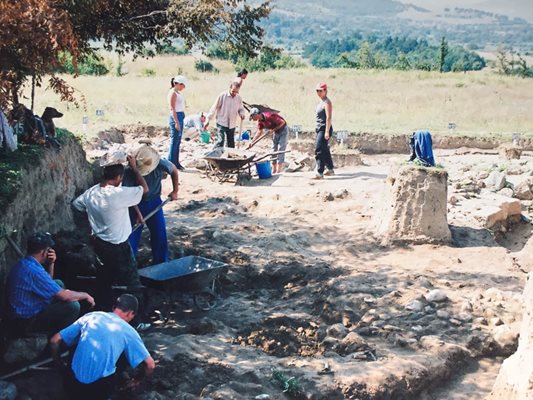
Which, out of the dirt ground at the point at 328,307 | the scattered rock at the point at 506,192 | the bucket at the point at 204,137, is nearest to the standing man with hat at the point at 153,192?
the dirt ground at the point at 328,307

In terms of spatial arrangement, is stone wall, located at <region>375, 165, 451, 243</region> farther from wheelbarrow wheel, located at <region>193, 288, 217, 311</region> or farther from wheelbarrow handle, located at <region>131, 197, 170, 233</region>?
wheelbarrow handle, located at <region>131, 197, 170, 233</region>

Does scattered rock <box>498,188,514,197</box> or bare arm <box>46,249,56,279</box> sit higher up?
bare arm <box>46,249,56,279</box>

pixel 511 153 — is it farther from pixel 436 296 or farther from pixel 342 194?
pixel 436 296

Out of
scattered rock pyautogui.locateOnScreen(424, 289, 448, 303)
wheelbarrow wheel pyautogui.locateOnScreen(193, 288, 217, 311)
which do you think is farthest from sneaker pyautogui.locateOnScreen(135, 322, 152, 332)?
scattered rock pyautogui.locateOnScreen(424, 289, 448, 303)

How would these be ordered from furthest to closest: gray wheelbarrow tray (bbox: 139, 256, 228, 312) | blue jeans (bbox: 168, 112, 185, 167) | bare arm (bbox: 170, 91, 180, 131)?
blue jeans (bbox: 168, 112, 185, 167) < bare arm (bbox: 170, 91, 180, 131) < gray wheelbarrow tray (bbox: 139, 256, 228, 312)

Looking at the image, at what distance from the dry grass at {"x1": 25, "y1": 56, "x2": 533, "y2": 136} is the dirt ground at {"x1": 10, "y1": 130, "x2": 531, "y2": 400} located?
8.82 m

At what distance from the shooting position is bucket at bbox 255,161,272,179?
43.3 feet

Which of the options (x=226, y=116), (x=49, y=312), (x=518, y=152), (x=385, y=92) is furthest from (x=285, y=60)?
(x=49, y=312)

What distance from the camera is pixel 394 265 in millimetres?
8953

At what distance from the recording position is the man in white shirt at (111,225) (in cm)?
645

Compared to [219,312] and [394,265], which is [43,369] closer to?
[219,312]

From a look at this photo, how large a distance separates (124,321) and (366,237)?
18.2ft

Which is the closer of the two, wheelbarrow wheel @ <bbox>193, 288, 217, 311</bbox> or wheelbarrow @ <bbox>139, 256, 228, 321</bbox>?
wheelbarrow @ <bbox>139, 256, 228, 321</bbox>

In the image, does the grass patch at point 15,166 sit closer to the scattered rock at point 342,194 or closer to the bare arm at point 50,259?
the bare arm at point 50,259
